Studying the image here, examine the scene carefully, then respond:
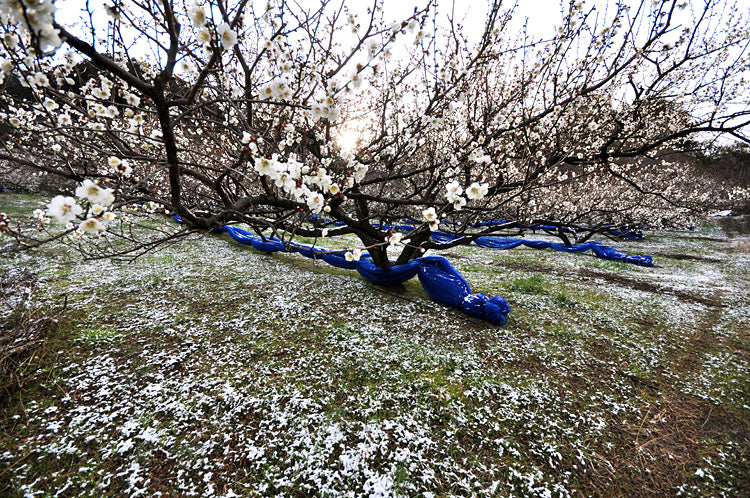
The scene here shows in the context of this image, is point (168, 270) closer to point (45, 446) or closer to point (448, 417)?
point (45, 446)

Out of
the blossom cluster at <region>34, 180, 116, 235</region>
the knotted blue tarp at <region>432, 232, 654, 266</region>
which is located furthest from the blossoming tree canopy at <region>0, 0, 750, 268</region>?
the knotted blue tarp at <region>432, 232, 654, 266</region>

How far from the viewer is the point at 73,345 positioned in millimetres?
3322

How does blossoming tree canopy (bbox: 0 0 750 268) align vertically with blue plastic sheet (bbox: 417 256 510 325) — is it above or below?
above

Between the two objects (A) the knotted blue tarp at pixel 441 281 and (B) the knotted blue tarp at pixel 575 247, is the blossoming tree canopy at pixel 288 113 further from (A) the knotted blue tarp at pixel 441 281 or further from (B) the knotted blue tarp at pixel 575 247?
(B) the knotted blue tarp at pixel 575 247

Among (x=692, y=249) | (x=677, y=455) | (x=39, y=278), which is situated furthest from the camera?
(x=692, y=249)

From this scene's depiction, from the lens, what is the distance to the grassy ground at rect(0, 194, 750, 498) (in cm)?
212

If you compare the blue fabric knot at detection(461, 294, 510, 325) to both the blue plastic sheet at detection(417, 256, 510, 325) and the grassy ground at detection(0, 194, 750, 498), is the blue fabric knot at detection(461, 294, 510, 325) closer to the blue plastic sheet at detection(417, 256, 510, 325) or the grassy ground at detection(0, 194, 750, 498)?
the blue plastic sheet at detection(417, 256, 510, 325)

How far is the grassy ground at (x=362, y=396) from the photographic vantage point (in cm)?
212

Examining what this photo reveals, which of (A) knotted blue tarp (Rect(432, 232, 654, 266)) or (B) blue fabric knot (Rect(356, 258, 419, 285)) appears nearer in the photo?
(B) blue fabric knot (Rect(356, 258, 419, 285))

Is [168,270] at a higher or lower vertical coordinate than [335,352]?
higher

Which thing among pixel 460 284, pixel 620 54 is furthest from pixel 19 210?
pixel 620 54

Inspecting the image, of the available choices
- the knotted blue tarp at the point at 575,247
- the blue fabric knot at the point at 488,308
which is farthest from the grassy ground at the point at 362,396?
the knotted blue tarp at the point at 575,247

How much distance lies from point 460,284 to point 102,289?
21.0 ft

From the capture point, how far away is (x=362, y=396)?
2.85 m
